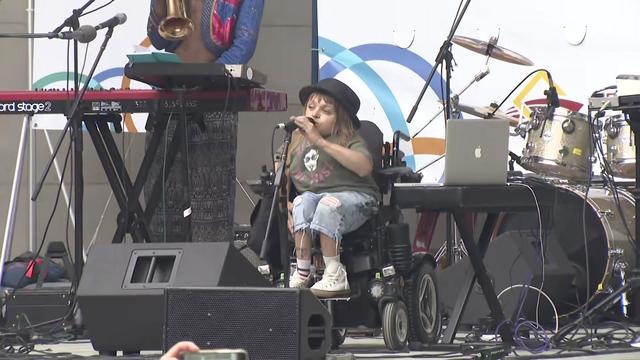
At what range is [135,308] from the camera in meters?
4.27

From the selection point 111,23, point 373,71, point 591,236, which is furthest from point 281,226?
point 373,71

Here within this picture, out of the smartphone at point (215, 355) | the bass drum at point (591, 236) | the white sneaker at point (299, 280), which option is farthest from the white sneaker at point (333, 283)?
the smartphone at point (215, 355)

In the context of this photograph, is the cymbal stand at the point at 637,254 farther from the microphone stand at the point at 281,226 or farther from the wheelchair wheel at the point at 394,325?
the microphone stand at the point at 281,226

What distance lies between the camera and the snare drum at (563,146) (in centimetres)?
586

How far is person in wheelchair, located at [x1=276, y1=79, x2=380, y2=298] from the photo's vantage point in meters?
4.79

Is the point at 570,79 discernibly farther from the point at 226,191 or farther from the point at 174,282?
the point at 174,282

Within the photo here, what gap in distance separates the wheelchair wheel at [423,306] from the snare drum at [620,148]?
1225mm

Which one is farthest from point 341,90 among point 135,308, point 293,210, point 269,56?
point 269,56

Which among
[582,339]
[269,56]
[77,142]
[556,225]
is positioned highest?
[269,56]

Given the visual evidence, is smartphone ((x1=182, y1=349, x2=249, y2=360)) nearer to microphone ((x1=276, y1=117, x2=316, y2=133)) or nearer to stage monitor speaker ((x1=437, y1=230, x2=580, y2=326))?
microphone ((x1=276, y1=117, x2=316, y2=133))

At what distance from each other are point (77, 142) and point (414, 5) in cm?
236

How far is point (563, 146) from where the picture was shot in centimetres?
585

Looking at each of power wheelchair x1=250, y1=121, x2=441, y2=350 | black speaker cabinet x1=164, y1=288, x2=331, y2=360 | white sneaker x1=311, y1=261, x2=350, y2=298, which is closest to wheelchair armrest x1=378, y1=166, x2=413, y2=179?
power wheelchair x1=250, y1=121, x2=441, y2=350

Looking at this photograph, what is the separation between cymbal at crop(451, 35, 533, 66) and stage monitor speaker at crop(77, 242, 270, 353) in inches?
90.2
